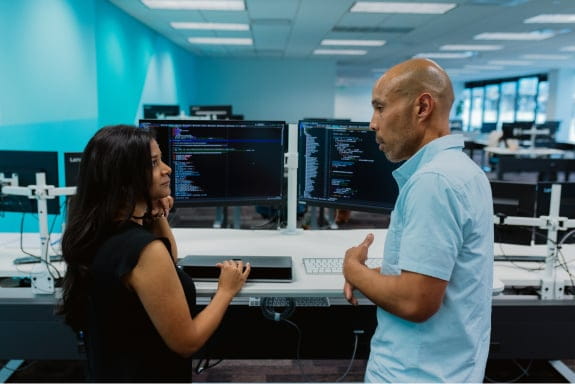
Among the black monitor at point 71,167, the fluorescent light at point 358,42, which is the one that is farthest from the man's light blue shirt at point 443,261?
the fluorescent light at point 358,42

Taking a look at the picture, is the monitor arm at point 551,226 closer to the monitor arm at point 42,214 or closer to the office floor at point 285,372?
the office floor at point 285,372

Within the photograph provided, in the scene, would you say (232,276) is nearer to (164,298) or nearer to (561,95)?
(164,298)

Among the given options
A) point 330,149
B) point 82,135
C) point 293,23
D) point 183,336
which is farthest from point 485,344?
point 293,23

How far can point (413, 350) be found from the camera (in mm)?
1029

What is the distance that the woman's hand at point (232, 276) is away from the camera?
141 cm

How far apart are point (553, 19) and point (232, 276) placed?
22.1 feet

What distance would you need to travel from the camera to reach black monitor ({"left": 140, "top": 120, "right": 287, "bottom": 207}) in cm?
197

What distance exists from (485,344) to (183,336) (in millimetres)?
719

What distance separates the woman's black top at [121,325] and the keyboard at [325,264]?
24.6 inches

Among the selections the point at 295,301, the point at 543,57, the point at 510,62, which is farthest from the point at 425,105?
the point at 510,62

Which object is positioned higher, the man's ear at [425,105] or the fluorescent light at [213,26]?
the fluorescent light at [213,26]

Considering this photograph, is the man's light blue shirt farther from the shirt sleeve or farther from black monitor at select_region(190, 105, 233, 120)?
black monitor at select_region(190, 105, 233, 120)

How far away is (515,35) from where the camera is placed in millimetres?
7656

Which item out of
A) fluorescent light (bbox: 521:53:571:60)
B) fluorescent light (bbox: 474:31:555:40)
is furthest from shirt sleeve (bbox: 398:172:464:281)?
fluorescent light (bbox: 521:53:571:60)
